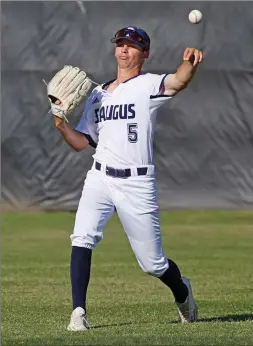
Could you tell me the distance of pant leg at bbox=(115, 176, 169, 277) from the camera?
5.94 m

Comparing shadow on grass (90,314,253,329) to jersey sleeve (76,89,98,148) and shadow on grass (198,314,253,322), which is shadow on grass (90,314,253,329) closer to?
shadow on grass (198,314,253,322)

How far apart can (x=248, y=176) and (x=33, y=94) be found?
9.25ft

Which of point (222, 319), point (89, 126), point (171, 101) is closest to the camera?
point (89, 126)

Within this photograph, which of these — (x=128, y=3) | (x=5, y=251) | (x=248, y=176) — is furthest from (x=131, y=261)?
(x=128, y=3)

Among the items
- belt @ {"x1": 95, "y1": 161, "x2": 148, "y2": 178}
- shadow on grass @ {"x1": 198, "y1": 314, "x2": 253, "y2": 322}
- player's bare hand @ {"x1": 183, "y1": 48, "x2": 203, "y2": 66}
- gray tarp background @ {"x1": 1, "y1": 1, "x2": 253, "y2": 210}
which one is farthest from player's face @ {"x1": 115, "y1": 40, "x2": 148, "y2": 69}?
gray tarp background @ {"x1": 1, "y1": 1, "x2": 253, "y2": 210}

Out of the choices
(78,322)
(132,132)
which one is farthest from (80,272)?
(132,132)

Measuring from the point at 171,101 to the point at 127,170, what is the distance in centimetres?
698

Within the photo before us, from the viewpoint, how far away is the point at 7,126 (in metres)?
12.9

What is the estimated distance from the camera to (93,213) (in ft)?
19.5

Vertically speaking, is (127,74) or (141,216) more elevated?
(127,74)

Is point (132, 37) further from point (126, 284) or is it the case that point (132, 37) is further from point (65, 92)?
point (126, 284)

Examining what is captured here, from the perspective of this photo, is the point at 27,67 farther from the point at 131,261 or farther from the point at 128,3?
the point at 131,261

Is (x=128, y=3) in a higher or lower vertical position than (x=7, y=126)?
higher

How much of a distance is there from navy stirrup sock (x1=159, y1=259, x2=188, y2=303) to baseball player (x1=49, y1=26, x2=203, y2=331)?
33 millimetres
